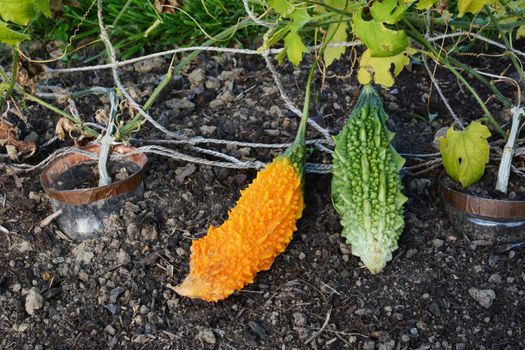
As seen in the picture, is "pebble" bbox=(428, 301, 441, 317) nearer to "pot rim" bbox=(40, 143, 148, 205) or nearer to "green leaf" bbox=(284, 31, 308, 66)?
"green leaf" bbox=(284, 31, 308, 66)

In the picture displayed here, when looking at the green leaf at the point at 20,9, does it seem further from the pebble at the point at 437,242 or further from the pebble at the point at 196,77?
the pebble at the point at 437,242

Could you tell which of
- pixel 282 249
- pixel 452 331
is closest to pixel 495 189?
pixel 452 331

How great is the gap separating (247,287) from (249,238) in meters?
0.23

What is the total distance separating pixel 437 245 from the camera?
2.87 meters

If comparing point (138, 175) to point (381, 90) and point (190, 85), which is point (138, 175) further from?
point (381, 90)

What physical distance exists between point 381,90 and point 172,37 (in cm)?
117

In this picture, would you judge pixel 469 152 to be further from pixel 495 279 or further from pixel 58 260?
pixel 58 260

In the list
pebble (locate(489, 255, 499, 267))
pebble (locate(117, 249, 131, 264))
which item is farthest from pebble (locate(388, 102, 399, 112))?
pebble (locate(117, 249, 131, 264))

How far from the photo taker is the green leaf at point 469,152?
2.76 meters

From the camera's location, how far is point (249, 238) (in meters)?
2.63

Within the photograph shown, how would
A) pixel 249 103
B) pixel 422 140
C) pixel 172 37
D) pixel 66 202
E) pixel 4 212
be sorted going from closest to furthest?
pixel 66 202 < pixel 4 212 < pixel 422 140 < pixel 249 103 < pixel 172 37

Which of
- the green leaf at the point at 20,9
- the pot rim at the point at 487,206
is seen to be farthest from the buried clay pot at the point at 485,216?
the green leaf at the point at 20,9

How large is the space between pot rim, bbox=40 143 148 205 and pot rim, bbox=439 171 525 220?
1.22 m

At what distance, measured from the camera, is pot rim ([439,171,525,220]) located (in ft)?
9.03
